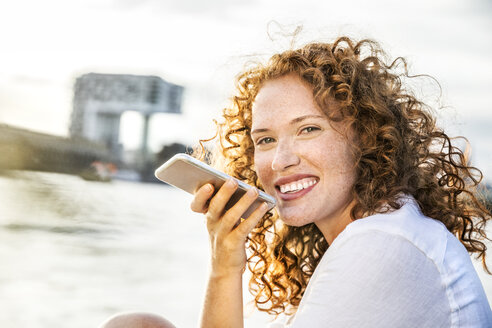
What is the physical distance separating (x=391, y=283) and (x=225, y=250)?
70 centimetres

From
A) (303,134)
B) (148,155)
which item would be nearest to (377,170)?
(303,134)

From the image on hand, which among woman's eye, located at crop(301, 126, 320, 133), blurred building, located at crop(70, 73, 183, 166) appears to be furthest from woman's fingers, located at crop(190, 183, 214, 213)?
blurred building, located at crop(70, 73, 183, 166)

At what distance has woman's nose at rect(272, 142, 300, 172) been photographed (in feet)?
5.43

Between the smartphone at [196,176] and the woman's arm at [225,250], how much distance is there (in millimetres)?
23

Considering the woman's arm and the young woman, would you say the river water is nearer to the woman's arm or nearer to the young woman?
the woman's arm

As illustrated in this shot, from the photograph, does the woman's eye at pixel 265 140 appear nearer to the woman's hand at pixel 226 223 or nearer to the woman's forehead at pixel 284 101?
the woman's forehead at pixel 284 101

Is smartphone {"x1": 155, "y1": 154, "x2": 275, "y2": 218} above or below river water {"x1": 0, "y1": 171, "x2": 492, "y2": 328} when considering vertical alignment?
above

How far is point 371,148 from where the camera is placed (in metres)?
1.70

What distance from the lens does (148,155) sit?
6000 cm

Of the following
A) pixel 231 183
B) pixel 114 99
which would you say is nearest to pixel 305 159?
pixel 231 183

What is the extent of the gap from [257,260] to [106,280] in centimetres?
329

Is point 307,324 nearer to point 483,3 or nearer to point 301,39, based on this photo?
point 301,39

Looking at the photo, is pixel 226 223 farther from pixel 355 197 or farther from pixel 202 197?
pixel 355 197

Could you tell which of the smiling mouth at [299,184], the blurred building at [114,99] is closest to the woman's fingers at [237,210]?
the smiling mouth at [299,184]
